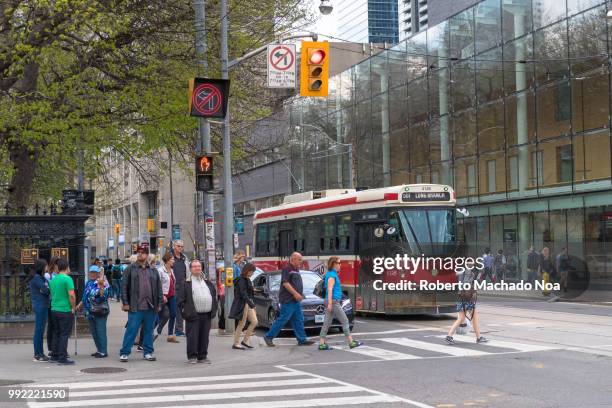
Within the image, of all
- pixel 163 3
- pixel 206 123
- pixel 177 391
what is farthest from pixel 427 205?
pixel 177 391

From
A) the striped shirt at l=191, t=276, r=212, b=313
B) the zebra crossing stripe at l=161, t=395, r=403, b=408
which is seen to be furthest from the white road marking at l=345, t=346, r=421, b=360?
the zebra crossing stripe at l=161, t=395, r=403, b=408

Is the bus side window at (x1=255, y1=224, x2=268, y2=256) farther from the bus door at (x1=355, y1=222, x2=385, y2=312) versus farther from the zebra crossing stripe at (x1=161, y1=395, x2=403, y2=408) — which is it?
the zebra crossing stripe at (x1=161, y1=395, x2=403, y2=408)

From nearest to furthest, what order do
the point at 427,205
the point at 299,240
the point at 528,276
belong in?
the point at 427,205, the point at 299,240, the point at 528,276

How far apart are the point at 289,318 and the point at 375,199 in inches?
264

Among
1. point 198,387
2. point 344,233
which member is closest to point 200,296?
point 198,387

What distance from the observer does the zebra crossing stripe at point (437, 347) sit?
1507 centimetres

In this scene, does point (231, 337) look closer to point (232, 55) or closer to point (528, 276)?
point (232, 55)

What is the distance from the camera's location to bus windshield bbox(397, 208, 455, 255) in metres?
21.6

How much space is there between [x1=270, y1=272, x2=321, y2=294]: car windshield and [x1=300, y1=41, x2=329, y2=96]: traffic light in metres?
4.68

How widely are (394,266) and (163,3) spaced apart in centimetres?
858

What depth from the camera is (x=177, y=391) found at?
443 inches

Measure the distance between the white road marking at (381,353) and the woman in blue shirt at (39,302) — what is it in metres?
5.64

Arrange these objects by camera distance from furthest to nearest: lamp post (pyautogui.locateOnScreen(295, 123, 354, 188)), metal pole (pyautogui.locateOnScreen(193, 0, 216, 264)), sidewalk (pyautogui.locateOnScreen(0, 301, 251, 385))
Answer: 1. lamp post (pyautogui.locateOnScreen(295, 123, 354, 188))
2. metal pole (pyautogui.locateOnScreen(193, 0, 216, 264))
3. sidewalk (pyautogui.locateOnScreen(0, 301, 251, 385))

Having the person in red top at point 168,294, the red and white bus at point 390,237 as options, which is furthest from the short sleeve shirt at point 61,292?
the red and white bus at point 390,237
